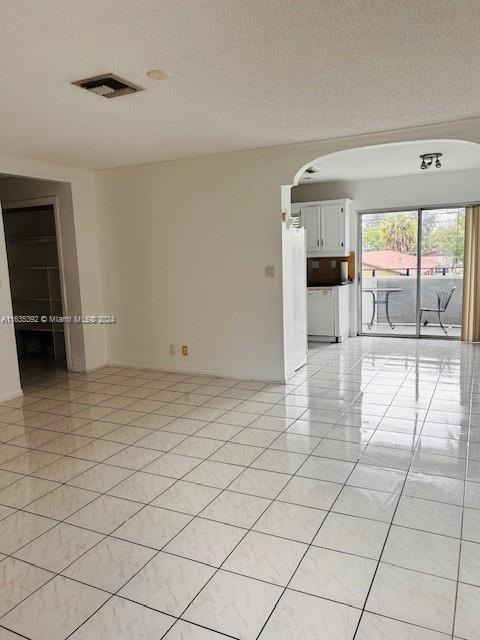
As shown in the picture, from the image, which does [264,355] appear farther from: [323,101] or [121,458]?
[323,101]

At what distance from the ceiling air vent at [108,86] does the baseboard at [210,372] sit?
306 cm

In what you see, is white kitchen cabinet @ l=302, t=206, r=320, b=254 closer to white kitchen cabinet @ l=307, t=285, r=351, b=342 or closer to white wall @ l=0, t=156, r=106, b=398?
white kitchen cabinet @ l=307, t=285, r=351, b=342

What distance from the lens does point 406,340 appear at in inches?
280

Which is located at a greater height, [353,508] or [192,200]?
[192,200]

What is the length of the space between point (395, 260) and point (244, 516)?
5871 mm

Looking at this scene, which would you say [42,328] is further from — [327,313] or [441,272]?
[441,272]

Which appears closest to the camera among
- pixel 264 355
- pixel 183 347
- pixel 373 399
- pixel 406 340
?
pixel 373 399

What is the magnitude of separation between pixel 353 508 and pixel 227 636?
1033 millimetres

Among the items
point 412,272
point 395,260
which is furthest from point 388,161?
point 412,272

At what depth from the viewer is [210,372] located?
527cm

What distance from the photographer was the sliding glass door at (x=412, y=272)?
7.00 metres

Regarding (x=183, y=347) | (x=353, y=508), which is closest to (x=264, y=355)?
(x=183, y=347)

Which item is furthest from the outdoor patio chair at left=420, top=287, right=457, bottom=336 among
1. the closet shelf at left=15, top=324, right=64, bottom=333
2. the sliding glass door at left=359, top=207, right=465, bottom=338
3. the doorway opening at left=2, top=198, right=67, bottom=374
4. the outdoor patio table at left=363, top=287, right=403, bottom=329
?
the doorway opening at left=2, top=198, right=67, bottom=374

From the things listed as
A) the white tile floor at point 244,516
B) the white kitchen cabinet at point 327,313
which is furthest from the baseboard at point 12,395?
the white kitchen cabinet at point 327,313
